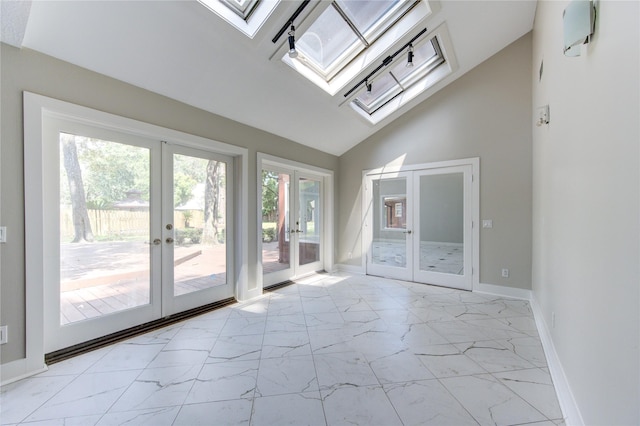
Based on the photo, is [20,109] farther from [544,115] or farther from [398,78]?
[544,115]

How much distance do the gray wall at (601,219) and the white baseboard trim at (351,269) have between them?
3457 mm

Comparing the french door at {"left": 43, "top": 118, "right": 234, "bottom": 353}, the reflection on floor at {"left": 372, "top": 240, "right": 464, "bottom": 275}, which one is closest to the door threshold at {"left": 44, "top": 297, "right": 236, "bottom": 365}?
the french door at {"left": 43, "top": 118, "right": 234, "bottom": 353}

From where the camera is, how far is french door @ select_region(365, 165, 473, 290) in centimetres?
433

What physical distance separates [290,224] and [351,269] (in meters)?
1.67

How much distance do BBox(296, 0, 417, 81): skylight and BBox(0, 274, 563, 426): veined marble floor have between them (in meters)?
3.18

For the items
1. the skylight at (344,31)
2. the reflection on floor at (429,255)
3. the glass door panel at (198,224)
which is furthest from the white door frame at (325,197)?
the skylight at (344,31)

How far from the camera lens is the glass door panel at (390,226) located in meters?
4.82

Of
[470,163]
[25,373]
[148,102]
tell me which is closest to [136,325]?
[25,373]

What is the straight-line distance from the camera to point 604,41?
45.5 inches

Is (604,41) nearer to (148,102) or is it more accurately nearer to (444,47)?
(444,47)

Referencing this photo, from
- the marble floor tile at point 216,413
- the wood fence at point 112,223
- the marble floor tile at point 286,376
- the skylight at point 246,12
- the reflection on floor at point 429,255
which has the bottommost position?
the marble floor tile at point 216,413

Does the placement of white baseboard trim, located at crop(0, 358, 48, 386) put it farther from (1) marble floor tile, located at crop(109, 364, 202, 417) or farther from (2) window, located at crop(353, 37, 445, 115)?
(2) window, located at crop(353, 37, 445, 115)

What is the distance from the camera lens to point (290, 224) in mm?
4816

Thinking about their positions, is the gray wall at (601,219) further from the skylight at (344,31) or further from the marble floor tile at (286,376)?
the skylight at (344,31)
